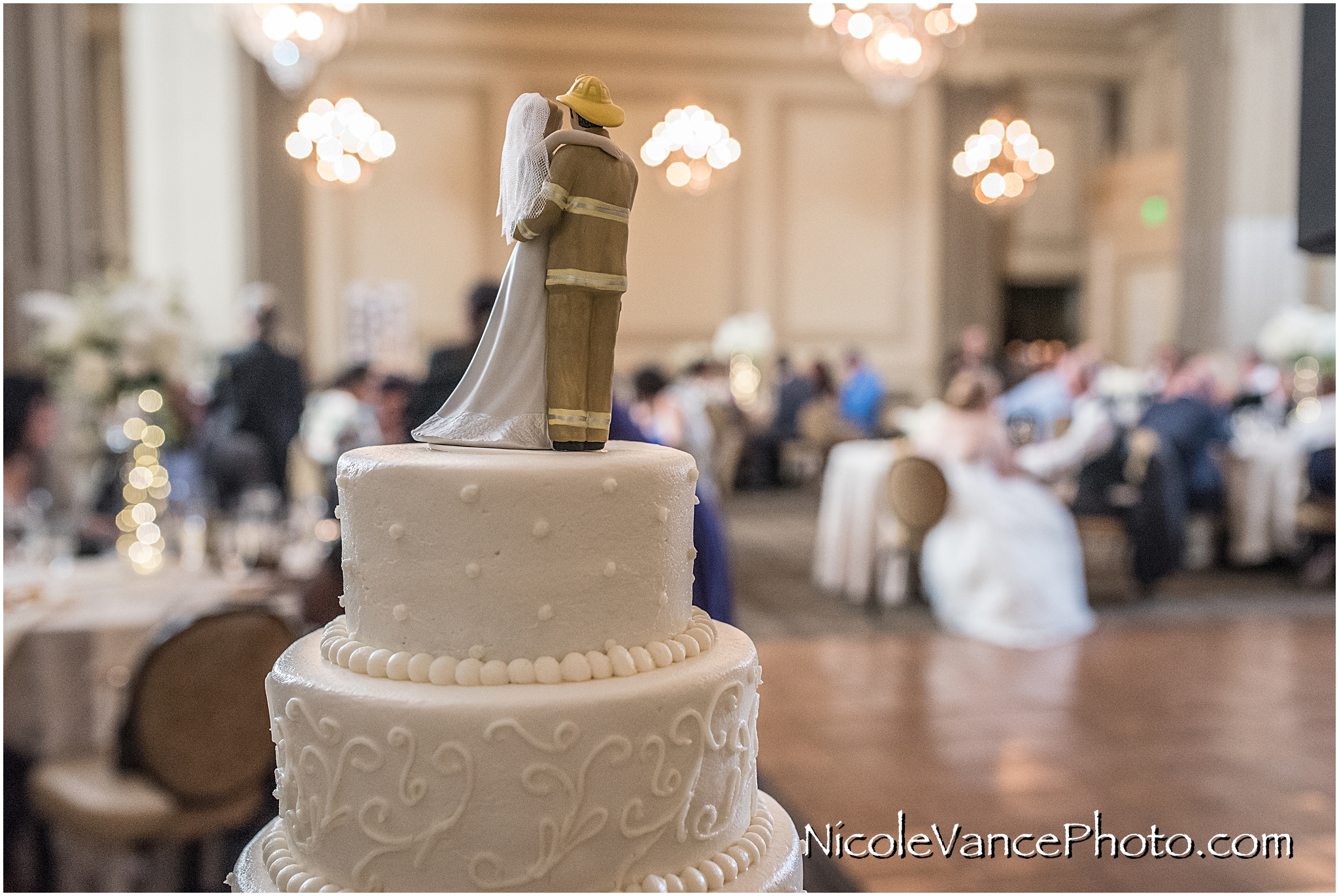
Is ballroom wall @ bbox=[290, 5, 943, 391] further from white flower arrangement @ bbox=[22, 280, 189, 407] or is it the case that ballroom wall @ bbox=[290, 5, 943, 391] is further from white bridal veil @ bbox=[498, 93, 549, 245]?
white bridal veil @ bbox=[498, 93, 549, 245]

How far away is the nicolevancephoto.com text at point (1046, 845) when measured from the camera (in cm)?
322

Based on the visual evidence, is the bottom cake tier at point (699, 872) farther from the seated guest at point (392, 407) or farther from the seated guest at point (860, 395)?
the seated guest at point (860, 395)

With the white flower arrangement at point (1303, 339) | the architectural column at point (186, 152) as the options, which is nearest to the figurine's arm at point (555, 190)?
the white flower arrangement at point (1303, 339)

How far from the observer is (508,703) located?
1.34 metres

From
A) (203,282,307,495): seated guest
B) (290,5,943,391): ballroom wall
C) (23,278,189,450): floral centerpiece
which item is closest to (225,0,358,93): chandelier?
(203,282,307,495): seated guest

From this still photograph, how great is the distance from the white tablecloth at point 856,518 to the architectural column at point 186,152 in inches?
271

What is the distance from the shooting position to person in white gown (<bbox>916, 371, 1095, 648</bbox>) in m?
6.04

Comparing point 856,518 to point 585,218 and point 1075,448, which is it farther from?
point 585,218

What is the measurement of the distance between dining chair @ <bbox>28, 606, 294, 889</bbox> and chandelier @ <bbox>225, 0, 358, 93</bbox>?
5566 mm

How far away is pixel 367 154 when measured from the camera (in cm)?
991

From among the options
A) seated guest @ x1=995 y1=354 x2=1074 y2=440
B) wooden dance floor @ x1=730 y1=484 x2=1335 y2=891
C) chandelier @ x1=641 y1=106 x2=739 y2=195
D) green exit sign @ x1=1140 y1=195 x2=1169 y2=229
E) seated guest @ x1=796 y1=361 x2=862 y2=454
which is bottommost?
wooden dance floor @ x1=730 y1=484 x2=1335 y2=891

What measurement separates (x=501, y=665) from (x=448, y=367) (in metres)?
1.71

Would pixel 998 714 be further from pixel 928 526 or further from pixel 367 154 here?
pixel 367 154

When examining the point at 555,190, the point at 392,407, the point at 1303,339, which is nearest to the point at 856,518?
the point at 392,407
